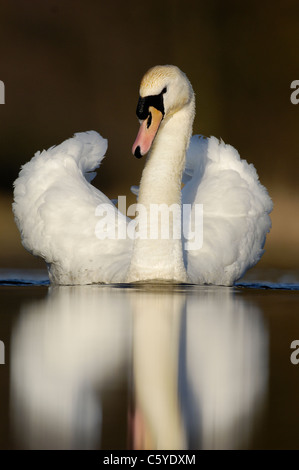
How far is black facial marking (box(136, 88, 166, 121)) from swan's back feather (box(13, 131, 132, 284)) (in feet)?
3.57

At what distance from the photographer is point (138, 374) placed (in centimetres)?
420

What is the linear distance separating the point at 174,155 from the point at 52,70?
27.2ft

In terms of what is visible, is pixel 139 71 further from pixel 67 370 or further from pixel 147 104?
pixel 67 370

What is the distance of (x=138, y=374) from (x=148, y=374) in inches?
1.5

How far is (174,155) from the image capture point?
7.96m

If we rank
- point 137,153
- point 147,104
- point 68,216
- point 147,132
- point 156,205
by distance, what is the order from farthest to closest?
1. point 68,216
2. point 156,205
3. point 147,104
4. point 147,132
5. point 137,153

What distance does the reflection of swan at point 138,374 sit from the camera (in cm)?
340

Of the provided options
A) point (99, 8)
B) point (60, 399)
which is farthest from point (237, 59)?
point (60, 399)

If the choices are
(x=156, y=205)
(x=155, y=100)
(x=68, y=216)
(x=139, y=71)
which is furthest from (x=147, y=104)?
(x=139, y=71)

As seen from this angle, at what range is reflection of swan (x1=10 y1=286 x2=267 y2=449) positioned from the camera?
3398 mm

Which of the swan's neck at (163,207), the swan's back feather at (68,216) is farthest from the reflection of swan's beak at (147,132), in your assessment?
the swan's back feather at (68,216)

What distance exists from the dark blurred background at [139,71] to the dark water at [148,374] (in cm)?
830

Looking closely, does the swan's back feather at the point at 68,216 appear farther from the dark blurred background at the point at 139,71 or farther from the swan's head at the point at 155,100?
the dark blurred background at the point at 139,71

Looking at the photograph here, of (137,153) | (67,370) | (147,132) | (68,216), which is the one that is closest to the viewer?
(67,370)
